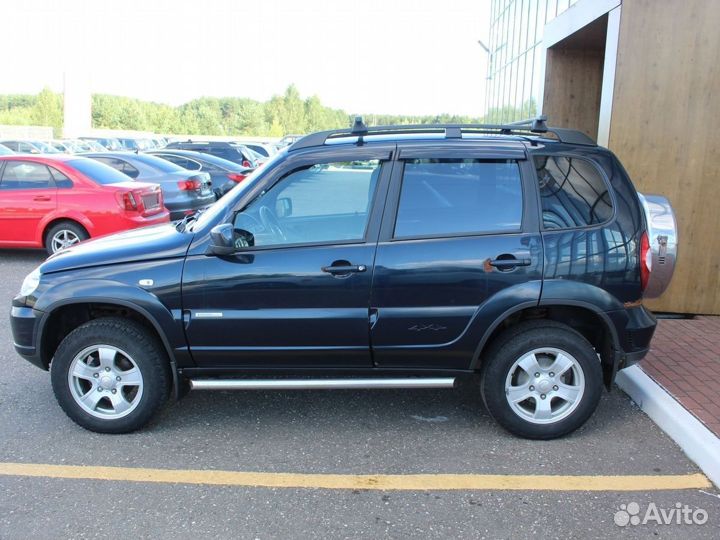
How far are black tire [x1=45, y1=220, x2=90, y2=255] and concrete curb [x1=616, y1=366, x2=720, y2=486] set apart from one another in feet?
23.6

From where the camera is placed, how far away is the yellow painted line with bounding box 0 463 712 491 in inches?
130

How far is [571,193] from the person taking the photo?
12.3 feet

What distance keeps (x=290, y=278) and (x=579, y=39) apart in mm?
5783

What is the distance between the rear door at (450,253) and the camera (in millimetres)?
3600

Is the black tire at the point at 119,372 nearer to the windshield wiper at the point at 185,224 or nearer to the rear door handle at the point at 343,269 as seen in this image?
the windshield wiper at the point at 185,224

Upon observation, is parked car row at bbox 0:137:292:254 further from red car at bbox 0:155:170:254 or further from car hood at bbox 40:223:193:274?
car hood at bbox 40:223:193:274

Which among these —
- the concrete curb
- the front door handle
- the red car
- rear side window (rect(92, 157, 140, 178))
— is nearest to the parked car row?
the red car

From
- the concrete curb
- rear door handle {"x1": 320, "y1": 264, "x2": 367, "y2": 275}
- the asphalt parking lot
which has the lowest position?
the asphalt parking lot

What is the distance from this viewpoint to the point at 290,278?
362 centimetres

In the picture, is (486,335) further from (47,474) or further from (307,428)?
(47,474)

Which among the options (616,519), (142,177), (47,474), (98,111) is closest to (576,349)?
(616,519)

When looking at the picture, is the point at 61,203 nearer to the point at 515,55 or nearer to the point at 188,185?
the point at 188,185

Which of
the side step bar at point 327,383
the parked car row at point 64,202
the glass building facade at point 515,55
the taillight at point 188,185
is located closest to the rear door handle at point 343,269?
the side step bar at point 327,383

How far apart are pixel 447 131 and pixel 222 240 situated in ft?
5.25
